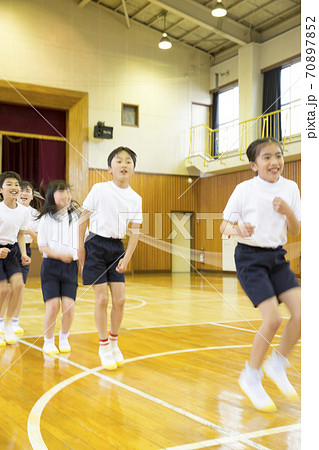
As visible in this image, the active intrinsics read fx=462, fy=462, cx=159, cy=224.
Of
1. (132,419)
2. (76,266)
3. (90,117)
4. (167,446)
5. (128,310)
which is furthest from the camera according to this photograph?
(128,310)

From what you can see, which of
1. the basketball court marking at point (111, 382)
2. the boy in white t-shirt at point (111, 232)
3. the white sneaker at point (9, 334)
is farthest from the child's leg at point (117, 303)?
the white sneaker at point (9, 334)

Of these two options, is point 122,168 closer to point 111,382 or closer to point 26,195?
point 26,195

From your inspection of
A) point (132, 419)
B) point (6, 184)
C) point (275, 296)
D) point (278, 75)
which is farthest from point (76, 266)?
point (278, 75)

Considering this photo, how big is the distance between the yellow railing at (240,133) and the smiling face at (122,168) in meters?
0.09

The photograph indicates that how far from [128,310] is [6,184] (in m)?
1.81

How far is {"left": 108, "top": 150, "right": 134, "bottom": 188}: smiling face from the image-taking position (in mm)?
628

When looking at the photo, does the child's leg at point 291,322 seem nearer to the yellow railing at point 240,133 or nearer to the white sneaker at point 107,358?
the yellow railing at point 240,133

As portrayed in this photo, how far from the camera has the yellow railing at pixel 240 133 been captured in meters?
0.45

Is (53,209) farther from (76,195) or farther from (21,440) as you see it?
(21,440)

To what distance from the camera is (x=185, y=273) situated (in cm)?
56

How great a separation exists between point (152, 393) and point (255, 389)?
0.40 meters

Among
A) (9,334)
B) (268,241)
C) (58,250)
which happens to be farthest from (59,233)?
(9,334)

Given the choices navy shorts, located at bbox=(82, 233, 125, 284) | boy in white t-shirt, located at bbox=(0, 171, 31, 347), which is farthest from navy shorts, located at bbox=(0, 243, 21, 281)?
navy shorts, located at bbox=(82, 233, 125, 284)

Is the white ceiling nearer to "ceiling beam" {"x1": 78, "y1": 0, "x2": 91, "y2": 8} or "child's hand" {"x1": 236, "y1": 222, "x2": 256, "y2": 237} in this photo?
"ceiling beam" {"x1": 78, "y1": 0, "x2": 91, "y2": 8}
